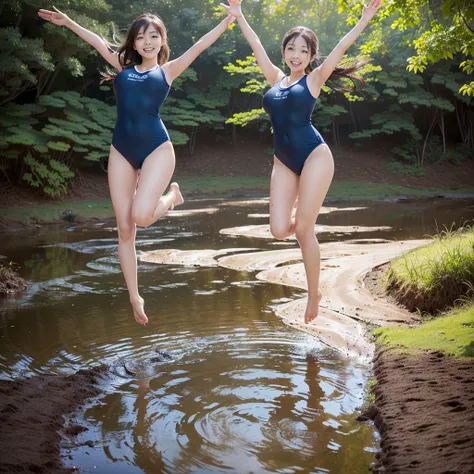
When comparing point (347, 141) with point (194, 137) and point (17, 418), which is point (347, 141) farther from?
point (17, 418)

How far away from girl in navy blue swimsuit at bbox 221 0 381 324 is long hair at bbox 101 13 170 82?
57 cm

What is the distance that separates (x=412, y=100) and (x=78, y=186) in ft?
45.5

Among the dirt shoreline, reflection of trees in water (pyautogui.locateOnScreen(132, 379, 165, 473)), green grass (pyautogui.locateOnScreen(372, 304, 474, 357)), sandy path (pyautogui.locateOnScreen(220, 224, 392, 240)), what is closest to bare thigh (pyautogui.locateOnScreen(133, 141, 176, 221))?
reflection of trees in water (pyautogui.locateOnScreen(132, 379, 165, 473))

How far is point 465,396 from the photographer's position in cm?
468

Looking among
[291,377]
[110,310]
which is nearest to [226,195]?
[110,310]

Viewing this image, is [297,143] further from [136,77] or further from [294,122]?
[136,77]

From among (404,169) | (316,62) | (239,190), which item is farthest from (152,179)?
(404,169)

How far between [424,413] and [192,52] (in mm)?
3107

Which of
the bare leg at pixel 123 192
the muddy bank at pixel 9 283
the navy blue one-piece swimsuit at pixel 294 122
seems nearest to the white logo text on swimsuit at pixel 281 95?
the navy blue one-piece swimsuit at pixel 294 122

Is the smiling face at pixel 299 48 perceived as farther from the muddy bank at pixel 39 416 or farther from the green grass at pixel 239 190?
the green grass at pixel 239 190

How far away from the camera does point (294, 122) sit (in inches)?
217

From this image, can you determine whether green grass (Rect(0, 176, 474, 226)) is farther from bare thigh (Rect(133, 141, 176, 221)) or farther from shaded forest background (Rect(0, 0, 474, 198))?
bare thigh (Rect(133, 141, 176, 221))

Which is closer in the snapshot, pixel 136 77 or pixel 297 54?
pixel 136 77

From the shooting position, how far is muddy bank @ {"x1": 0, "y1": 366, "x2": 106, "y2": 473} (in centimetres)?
417
